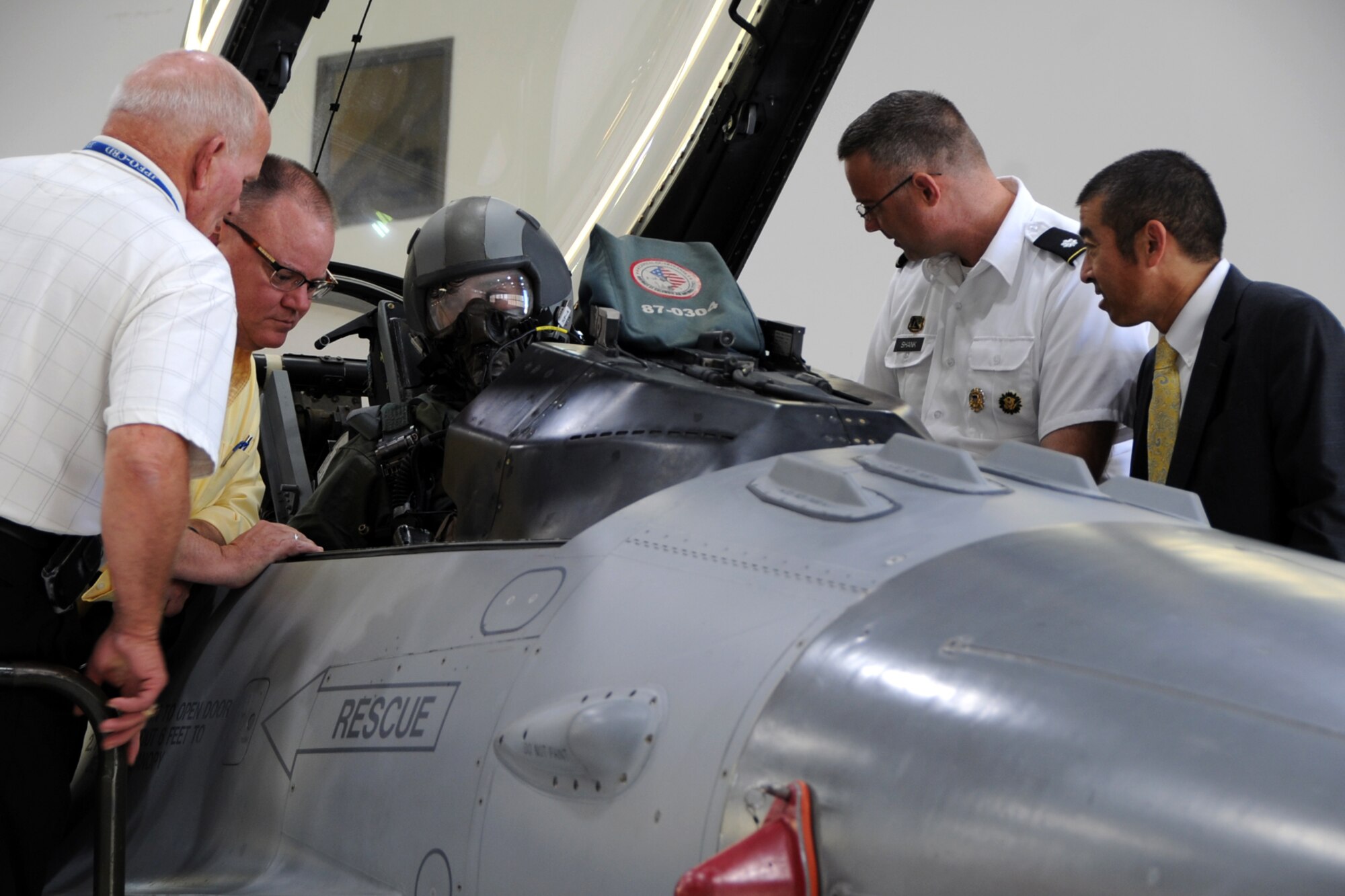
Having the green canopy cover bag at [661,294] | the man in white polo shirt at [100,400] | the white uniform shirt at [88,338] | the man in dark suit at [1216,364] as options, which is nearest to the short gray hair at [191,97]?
the man in white polo shirt at [100,400]

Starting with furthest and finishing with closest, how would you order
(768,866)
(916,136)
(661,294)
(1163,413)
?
(916,136) < (1163,413) < (661,294) < (768,866)

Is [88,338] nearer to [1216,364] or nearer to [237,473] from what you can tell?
[237,473]

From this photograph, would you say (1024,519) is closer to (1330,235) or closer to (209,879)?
(209,879)

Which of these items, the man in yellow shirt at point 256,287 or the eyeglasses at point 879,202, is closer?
the man in yellow shirt at point 256,287

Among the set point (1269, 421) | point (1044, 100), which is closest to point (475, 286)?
point (1269, 421)

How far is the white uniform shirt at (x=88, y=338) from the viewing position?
1.70 meters

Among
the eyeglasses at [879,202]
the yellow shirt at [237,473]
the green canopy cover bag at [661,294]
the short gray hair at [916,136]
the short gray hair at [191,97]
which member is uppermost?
the short gray hair at [916,136]

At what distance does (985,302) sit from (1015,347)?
0.53 ft

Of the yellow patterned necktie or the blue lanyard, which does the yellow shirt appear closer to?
the blue lanyard

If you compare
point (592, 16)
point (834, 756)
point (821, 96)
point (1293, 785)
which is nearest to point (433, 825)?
point (834, 756)

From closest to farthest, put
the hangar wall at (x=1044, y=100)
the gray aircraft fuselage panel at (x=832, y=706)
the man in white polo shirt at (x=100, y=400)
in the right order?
1. the gray aircraft fuselage panel at (x=832, y=706)
2. the man in white polo shirt at (x=100, y=400)
3. the hangar wall at (x=1044, y=100)

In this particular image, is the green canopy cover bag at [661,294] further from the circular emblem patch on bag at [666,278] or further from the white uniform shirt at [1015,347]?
the white uniform shirt at [1015,347]

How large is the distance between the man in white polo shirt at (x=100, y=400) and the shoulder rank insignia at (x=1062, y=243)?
186 cm

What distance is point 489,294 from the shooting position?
2.74m
